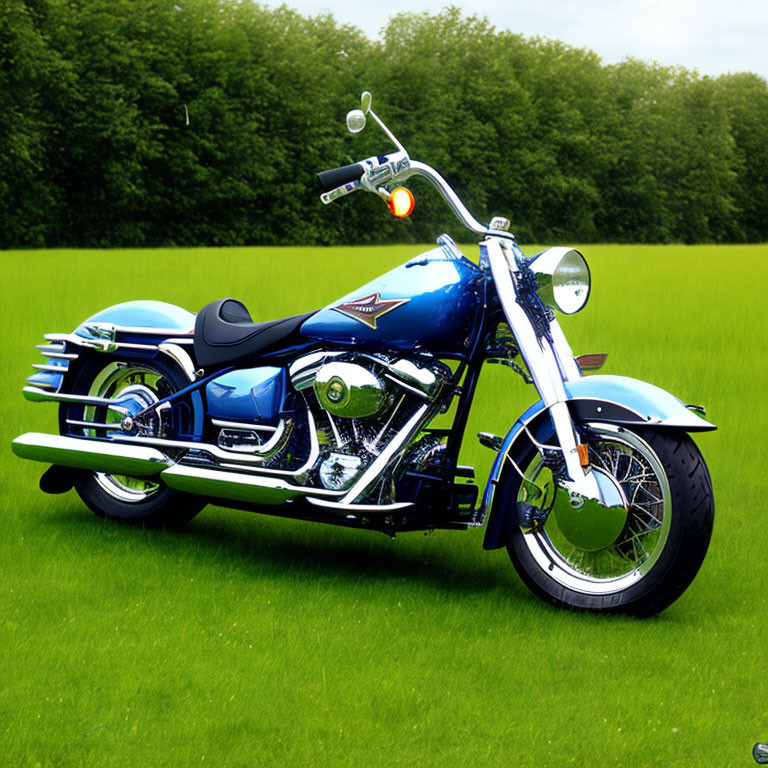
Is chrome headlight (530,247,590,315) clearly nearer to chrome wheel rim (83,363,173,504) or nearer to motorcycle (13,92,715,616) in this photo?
motorcycle (13,92,715,616)

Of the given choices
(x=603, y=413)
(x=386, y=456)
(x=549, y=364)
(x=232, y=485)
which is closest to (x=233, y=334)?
(x=232, y=485)

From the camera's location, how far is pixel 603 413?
4.02m

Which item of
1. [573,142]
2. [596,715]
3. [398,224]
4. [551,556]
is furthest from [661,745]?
[573,142]

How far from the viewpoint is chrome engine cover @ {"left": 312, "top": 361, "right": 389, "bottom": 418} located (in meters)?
4.34

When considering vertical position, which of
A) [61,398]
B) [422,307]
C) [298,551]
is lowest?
[298,551]

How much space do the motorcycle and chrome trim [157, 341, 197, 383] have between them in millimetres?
10

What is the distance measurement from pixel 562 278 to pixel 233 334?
1626mm

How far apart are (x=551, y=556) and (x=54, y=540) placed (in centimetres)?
250

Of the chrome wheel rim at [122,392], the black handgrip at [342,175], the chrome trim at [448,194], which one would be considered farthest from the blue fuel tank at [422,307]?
the chrome wheel rim at [122,392]

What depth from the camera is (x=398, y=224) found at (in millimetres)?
42156

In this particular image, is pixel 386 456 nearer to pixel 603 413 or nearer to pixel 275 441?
pixel 275 441

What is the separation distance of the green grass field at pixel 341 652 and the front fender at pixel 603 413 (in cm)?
43

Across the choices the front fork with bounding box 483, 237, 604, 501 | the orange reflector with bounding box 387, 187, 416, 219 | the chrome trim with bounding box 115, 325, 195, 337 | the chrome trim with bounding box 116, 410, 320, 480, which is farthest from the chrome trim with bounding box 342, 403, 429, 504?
the chrome trim with bounding box 115, 325, 195, 337

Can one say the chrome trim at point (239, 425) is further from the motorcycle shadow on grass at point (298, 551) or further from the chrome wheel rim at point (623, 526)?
the chrome wheel rim at point (623, 526)
